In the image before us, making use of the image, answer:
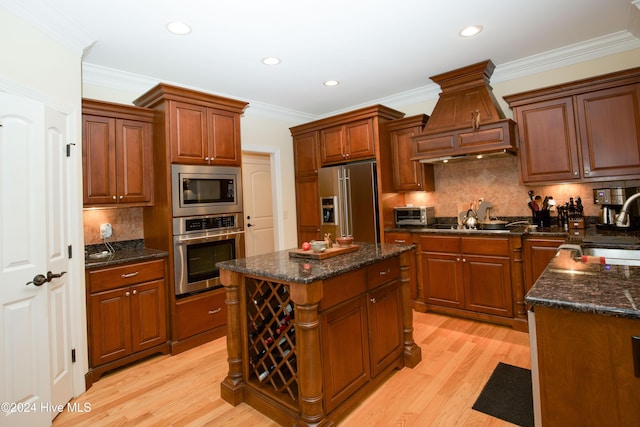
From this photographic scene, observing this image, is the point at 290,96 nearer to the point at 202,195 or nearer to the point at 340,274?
the point at 202,195

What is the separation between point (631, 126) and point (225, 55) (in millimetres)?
3725

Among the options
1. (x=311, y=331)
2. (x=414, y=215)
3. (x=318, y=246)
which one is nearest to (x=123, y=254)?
(x=318, y=246)

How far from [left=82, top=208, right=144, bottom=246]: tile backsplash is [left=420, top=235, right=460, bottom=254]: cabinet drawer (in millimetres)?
3123

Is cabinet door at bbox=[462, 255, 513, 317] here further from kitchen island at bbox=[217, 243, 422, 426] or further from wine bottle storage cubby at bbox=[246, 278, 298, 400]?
wine bottle storage cubby at bbox=[246, 278, 298, 400]

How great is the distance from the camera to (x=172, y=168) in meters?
3.17

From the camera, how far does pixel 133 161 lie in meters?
3.20

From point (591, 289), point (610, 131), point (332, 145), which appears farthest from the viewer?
point (332, 145)

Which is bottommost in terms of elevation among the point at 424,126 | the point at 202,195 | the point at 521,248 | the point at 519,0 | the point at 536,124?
the point at 521,248

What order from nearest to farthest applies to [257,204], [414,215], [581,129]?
[581,129]
[414,215]
[257,204]

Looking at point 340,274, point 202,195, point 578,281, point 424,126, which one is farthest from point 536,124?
point 202,195

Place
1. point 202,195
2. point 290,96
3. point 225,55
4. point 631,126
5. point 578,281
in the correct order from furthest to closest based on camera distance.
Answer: point 290,96, point 202,195, point 225,55, point 631,126, point 578,281

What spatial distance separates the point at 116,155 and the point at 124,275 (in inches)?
44.1

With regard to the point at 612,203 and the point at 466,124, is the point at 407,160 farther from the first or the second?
the point at 612,203

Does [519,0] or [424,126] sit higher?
[519,0]
